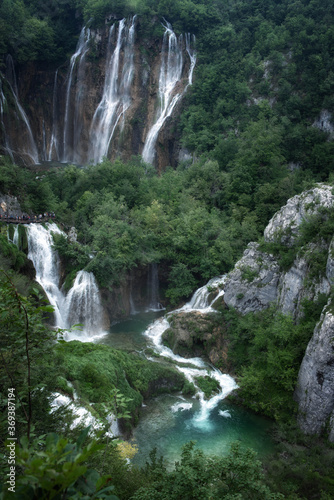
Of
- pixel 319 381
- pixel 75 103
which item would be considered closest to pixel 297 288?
pixel 319 381

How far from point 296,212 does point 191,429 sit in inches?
427

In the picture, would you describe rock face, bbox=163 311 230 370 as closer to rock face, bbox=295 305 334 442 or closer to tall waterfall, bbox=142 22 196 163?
rock face, bbox=295 305 334 442

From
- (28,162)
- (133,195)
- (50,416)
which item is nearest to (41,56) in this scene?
(28,162)

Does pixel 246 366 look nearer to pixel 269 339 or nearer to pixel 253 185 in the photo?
pixel 269 339

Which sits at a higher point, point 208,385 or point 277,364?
point 277,364

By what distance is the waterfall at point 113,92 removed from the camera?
4084 centimetres

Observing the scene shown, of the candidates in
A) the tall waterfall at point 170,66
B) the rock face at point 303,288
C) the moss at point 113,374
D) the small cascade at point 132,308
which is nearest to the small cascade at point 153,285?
the small cascade at point 132,308

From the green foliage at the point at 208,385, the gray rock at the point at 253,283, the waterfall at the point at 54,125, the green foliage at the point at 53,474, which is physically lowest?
the green foliage at the point at 208,385

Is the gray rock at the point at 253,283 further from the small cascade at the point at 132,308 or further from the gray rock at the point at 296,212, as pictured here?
the small cascade at the point at 132,308

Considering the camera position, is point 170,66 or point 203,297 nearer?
point 203,297

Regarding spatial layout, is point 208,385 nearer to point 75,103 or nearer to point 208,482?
point 208,482

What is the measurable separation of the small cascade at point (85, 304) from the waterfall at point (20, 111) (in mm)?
25585

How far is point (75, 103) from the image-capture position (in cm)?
4359

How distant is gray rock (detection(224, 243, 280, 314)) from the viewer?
57.1ft
